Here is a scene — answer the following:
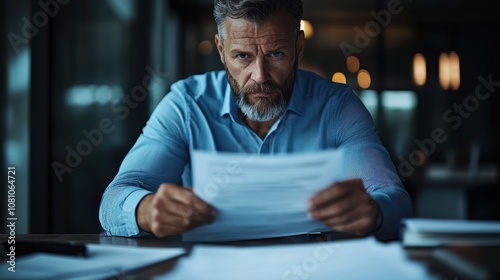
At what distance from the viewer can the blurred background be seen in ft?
8.03

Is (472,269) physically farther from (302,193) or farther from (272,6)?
(272,6)

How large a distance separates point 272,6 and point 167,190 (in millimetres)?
823

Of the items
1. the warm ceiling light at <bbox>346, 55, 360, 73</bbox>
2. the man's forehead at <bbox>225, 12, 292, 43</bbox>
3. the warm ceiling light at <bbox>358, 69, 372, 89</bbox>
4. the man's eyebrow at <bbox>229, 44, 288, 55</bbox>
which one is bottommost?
the man's eyebrow at <bbox>229, 44, 288, 55</bbox>

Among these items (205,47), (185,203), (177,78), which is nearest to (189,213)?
(185,203)

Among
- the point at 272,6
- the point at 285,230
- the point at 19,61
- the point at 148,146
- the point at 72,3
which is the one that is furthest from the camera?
the point at 72,3

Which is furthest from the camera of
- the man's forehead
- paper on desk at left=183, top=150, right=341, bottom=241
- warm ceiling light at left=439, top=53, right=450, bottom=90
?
A: warm ceiling light at left=439, top=53, right=450, bottom=90

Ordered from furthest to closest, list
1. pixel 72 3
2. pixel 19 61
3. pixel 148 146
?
1. pixel 72 3
2. pixel 19 61
3. pixel 148 146

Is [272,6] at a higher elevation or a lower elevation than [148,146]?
higher

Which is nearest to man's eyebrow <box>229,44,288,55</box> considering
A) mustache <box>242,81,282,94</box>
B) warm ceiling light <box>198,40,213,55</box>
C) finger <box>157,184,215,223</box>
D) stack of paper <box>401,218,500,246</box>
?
mustache <box>242,81,282,94</box>

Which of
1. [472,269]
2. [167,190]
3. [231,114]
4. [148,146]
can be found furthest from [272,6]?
[472,269]

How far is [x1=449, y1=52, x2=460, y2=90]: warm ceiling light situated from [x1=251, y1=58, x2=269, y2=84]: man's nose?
16.4 feet

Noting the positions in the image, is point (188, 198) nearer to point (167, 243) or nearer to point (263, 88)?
point (167, 243)

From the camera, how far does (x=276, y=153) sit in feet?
5.72

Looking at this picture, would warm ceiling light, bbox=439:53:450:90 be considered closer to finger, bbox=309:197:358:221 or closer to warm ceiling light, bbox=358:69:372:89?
warm ceiling light, bbox=358:69:372:89
